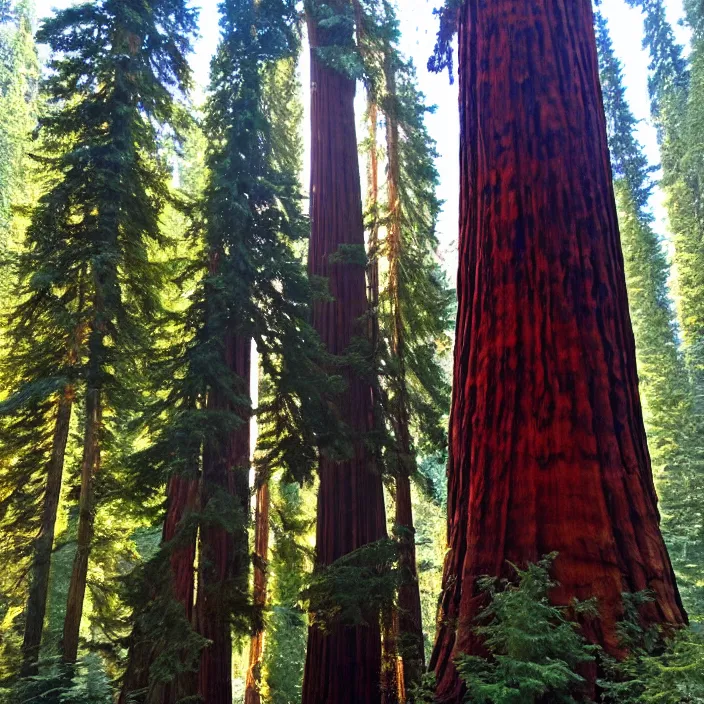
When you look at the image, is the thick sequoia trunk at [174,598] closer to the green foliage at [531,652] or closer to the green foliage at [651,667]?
the green foliage at [531,652]

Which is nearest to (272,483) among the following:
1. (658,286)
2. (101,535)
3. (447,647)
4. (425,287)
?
(101,535)

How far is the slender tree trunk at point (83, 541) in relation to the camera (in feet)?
17.4

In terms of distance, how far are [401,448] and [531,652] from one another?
4755 millimetres

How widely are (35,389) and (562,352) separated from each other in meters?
4.64

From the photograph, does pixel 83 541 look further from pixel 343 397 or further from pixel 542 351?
pixel 542 351

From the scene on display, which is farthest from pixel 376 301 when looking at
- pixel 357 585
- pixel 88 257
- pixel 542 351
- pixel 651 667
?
pixel 651 667

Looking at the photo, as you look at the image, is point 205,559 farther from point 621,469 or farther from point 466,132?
point 466,132

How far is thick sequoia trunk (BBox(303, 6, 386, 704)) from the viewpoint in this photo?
5957mm

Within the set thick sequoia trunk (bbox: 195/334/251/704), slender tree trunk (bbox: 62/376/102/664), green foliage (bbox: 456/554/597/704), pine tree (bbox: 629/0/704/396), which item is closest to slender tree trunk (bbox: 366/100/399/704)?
thick sequoia trunk (bbox: 195/334/251/704)

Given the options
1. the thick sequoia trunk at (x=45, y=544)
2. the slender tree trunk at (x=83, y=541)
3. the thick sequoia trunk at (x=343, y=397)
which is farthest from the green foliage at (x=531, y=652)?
the thick sequoia trunk at (x=45, y=544)

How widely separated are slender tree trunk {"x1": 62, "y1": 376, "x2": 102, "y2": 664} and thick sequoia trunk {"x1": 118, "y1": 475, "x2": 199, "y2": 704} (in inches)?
22.8

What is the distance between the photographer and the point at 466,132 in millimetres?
3980

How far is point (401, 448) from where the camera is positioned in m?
7.08

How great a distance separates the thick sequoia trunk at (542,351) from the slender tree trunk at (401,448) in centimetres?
189
